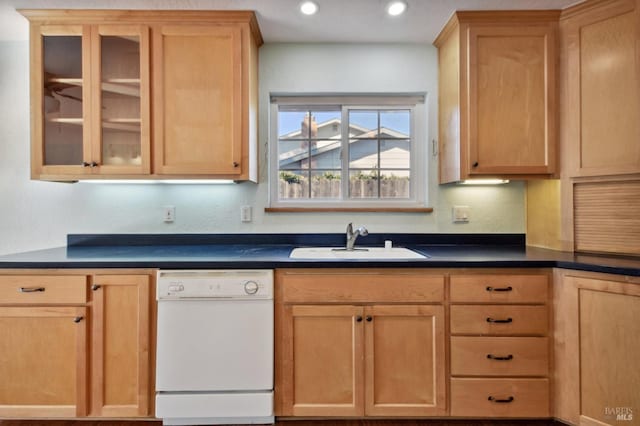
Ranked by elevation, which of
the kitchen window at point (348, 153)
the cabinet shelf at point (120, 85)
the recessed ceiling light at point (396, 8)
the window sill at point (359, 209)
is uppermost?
the recessed ceiling light at point (396, 8)

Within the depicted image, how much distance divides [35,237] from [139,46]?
1.48m

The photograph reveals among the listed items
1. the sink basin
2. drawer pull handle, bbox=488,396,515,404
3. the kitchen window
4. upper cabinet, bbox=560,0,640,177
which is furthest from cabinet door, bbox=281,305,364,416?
upper cabinet, bbox=560,0,640,177

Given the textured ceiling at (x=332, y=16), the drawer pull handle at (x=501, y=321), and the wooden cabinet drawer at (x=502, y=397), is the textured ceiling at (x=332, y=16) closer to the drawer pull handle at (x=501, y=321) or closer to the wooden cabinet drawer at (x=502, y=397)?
the drawer pull handle at (x=501, y=321)

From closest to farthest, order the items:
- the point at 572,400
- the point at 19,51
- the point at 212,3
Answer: the point at 572,400, the point at 212,3, the point at 19,51

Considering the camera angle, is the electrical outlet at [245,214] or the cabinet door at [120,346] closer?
the cabinet door at [120,346]

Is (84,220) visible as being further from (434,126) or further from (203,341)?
(434,126)

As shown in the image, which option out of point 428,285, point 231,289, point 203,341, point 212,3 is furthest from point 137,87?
point 428,285

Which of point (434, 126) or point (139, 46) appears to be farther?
point (434, 126)

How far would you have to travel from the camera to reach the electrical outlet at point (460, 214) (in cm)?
221

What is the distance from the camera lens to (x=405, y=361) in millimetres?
1605

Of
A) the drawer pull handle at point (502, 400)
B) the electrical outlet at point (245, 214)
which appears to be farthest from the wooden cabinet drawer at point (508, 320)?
the electrical outlet at point (245, 214)

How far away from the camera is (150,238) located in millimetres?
2197

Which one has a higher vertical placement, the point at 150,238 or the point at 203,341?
the point at 150,238

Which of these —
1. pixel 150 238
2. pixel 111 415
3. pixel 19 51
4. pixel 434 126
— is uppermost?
pixel 19 51
